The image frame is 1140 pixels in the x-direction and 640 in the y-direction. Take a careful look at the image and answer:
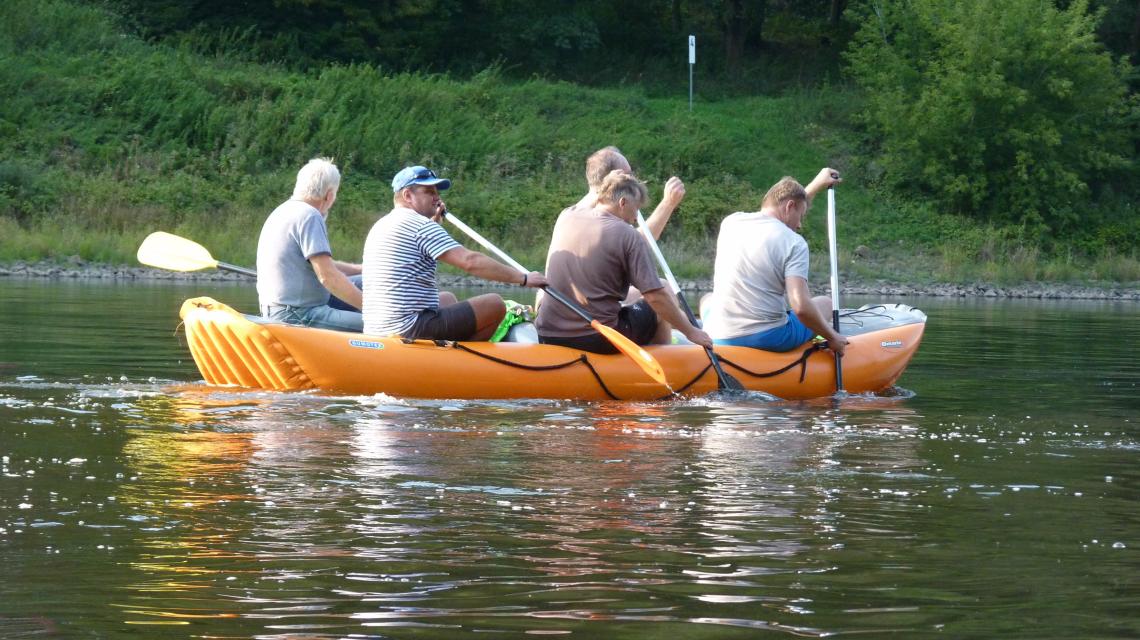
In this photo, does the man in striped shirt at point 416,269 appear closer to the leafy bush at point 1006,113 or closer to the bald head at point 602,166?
the bald head at point 602,166

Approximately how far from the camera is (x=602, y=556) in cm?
439

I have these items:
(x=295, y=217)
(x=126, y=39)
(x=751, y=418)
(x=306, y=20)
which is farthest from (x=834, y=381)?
(x=306, y=20)

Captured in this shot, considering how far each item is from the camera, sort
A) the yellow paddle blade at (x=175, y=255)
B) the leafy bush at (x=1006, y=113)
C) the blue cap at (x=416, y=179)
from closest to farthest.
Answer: the blue cap at (x=416, y=179) → the yellow paddle blade at (x=175, y=255) → the leafy bush at (x=1006, y=113)

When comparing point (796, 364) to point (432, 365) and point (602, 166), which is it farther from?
point (432, 365)

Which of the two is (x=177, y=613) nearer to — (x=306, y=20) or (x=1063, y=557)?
(x=1063, y=557)

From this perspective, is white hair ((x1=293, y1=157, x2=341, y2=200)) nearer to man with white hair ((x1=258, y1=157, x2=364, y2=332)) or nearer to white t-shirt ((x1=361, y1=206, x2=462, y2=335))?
man with white hair ((x1=258, y1=157, x2=364, y2=332))


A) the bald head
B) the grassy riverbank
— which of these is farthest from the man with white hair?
the grassy riverbank

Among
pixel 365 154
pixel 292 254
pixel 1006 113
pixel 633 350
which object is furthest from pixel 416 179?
pixel 1006 113

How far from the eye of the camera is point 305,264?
8.55 meters

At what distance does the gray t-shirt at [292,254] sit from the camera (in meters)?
8.30

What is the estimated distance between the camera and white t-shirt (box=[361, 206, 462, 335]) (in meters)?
8.09

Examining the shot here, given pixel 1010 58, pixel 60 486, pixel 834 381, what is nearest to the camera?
pixel 60 486

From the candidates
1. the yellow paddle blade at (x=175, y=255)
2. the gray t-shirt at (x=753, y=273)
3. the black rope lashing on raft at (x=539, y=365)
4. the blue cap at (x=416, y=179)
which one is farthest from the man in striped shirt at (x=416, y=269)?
the yellow paddle blade at (x=175, y=255)

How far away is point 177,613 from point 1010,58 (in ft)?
85.0
